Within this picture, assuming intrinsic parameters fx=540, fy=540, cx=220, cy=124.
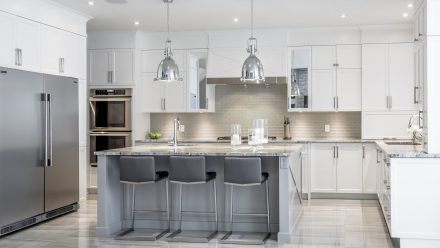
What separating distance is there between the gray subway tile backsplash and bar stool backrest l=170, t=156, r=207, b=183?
3627mm

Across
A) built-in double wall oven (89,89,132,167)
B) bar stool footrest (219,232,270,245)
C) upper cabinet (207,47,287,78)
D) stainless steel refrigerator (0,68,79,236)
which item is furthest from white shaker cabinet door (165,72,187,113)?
bar stool footrest (219,232,270,245)

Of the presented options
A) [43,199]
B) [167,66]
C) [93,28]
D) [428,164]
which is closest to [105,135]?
[93,28]

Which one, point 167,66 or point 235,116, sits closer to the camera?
point 167,66

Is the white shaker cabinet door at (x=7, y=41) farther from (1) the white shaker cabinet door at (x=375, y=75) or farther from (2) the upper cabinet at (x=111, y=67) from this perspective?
(1) the white shaker cabinet door at (x=375, y=75)

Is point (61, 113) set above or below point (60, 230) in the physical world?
above

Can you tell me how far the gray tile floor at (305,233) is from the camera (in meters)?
5.49

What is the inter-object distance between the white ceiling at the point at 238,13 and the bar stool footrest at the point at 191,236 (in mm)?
2829

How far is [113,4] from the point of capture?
6.88m

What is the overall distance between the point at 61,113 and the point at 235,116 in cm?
330

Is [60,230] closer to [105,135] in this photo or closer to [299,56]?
[105,135]

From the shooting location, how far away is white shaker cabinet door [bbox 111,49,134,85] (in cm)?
886

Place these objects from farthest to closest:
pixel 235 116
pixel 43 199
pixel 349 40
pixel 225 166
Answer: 1. pixel 235 116
2. pixel 349 40
3. pixel 43 199
4. pixel 225 166

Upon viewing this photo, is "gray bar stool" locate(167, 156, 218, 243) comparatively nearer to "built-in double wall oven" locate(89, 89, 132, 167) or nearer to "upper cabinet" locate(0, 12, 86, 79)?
"upper cabinet" locate(0, 12, 86, 79)

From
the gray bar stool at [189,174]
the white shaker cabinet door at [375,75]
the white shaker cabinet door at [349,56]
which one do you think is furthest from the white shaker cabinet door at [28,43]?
the white shaker cabinet door at [375,75]
